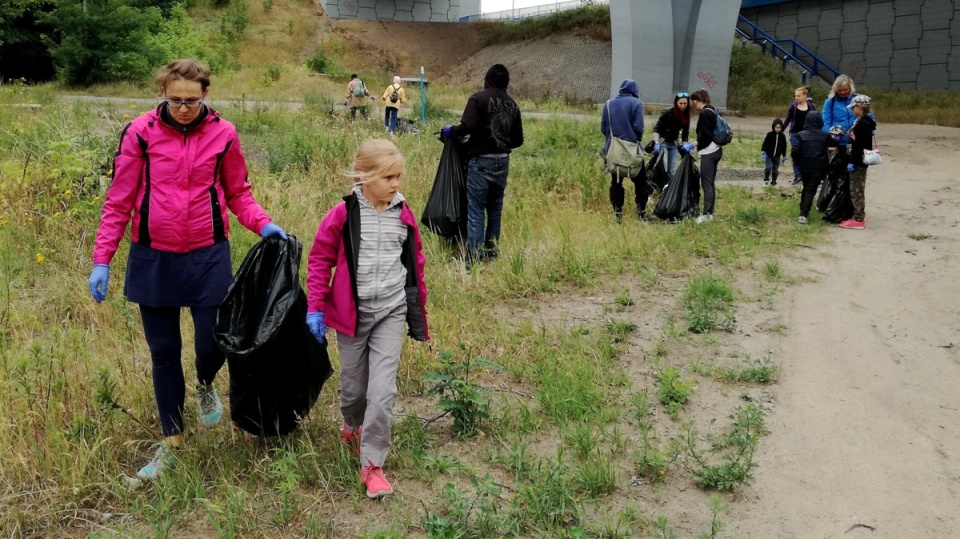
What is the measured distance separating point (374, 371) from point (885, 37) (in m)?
28.1

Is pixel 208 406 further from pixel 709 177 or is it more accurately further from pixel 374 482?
pixel 709 177

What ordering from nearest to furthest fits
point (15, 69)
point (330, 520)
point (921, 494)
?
point (330, 520) → point (921, 494) → point (15, 69)

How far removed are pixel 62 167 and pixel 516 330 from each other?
4555mm

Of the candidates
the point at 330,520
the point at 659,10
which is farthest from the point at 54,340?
the point at 659,10

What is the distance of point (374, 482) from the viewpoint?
3314 mm

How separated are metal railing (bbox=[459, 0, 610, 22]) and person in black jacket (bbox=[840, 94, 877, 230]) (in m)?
30.7

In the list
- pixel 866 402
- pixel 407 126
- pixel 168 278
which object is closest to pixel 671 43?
pixel 407 126

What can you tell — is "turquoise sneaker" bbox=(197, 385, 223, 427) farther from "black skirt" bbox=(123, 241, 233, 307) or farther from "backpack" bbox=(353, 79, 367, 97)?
"backpack" bbox=(353, 79, 367, 97)

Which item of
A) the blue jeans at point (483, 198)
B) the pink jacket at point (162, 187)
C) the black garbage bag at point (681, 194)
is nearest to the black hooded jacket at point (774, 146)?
the black garbage bag at point (681, 194)

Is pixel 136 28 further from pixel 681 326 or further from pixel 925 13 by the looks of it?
pixel 925 13

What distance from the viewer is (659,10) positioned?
2141 cm

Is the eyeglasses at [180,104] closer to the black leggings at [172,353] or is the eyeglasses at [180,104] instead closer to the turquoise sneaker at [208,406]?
the black leggings at [172,353]

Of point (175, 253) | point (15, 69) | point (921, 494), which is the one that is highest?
point (15, 69)

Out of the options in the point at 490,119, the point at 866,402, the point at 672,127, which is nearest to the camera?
the point at 866,402
